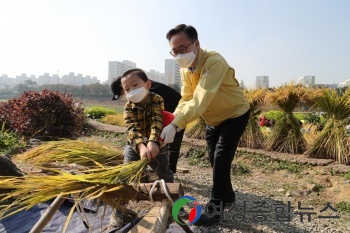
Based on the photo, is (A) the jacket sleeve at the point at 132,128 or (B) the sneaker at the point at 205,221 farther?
(B) the sneaker at the point at 205,221

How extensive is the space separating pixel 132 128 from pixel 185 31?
0.84 meters

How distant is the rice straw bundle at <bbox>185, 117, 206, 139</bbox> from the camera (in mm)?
7504

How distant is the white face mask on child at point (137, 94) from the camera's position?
2373 millimetres

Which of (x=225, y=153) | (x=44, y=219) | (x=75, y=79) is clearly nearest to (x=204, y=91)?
(x=225, y=153)

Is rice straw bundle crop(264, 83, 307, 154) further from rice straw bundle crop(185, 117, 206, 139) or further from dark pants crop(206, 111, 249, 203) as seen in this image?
dark pants crop(206, 111, 249, 203)

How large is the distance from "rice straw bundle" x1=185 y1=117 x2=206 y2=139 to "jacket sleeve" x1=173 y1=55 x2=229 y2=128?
4.84 metres

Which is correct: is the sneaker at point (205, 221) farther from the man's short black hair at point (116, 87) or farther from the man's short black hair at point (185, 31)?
the man's short black hair at point (185, 31)

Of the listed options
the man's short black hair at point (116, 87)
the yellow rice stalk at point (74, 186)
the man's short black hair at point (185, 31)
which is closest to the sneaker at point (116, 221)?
the yellow rice stalk at point (74, 186)

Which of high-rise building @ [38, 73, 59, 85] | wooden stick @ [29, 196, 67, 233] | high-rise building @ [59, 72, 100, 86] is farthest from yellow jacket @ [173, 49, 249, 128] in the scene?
high-rise building @ [38, 73, 59, 85]

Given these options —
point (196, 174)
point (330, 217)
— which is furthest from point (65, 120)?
point (330, 217)

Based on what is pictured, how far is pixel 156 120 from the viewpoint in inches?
90.9

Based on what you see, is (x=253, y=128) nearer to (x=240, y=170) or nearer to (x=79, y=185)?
(x=240, y=170)

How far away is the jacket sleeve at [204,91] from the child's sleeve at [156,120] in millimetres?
126

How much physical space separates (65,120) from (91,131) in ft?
7.86
